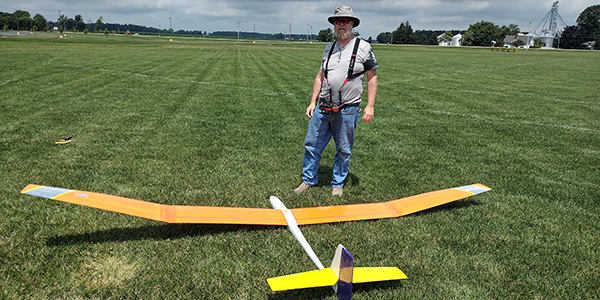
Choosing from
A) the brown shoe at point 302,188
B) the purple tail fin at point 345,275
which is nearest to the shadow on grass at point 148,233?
the brown shoe at point 302,188

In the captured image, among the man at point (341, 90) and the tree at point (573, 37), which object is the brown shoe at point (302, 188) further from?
the tree at point (573, 37)

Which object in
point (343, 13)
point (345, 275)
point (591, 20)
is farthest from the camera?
point (591, 20)

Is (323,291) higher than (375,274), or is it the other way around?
(375,274)

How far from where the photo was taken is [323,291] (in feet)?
9.70

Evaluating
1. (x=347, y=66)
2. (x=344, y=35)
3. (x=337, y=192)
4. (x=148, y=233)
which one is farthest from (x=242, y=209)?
(x=344, y=35)

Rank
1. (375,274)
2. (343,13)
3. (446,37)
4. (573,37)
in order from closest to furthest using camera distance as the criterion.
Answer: (375,274) → (343,13) → (573,37) → (446,37)

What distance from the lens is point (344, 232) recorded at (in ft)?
12.6

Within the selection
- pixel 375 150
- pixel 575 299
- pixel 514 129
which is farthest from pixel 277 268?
pixel 514 129

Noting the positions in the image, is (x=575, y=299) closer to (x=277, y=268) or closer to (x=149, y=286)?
(x=277, y=268)

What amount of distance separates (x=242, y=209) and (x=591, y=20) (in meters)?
195

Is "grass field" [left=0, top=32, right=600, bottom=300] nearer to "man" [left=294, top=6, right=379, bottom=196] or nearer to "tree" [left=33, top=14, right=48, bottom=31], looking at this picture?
"man" [left=294, top=6, right=379, bottom=196]

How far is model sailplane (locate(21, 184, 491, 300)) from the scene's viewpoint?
271cm

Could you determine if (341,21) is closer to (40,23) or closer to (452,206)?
(452,206)

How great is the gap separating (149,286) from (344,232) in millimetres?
2050
